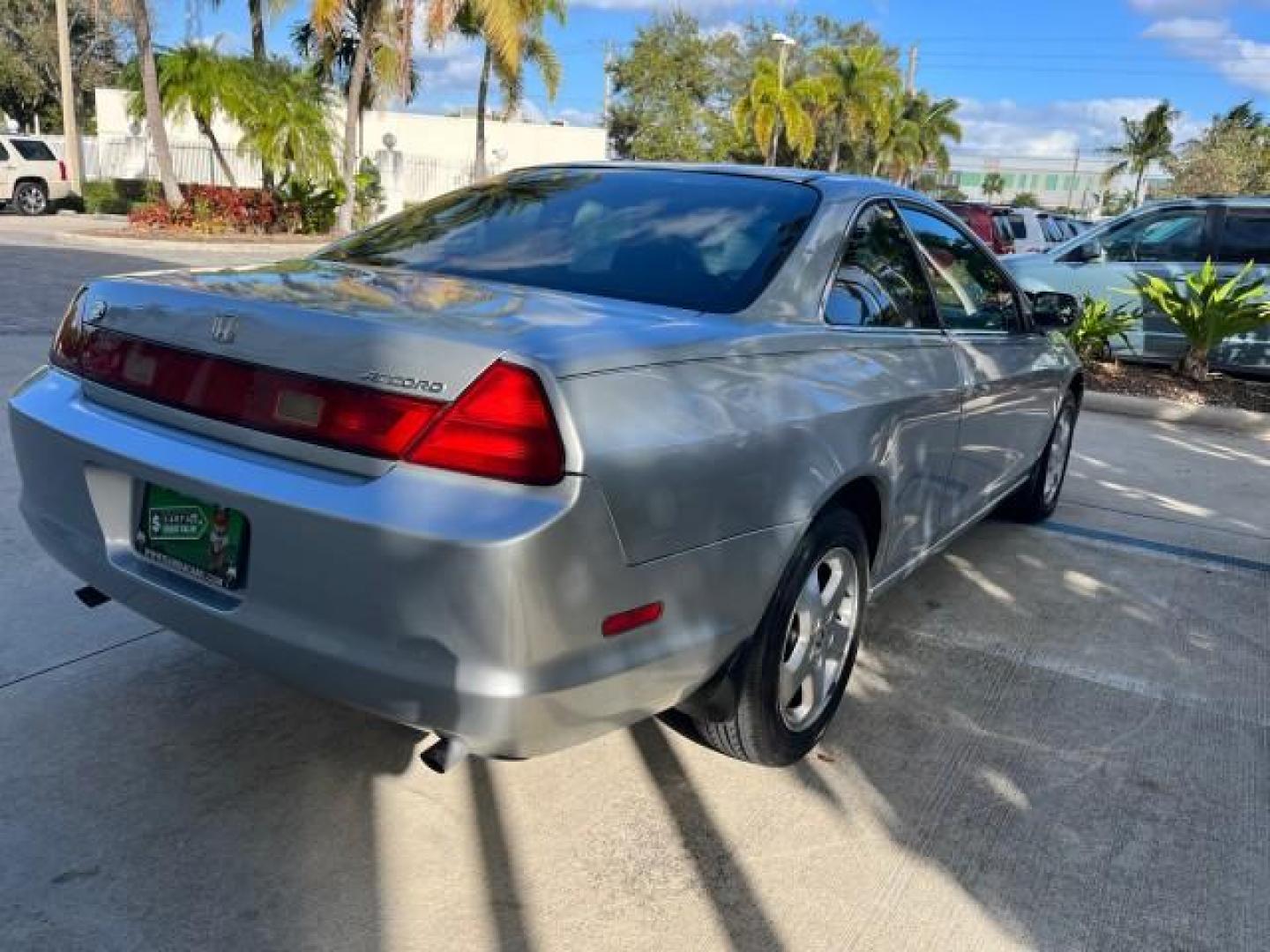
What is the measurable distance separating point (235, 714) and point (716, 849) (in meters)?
1.41

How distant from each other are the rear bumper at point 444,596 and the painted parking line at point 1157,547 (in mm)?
3516

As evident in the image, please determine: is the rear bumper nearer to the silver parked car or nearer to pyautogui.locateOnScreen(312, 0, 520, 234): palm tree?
the silver parked car

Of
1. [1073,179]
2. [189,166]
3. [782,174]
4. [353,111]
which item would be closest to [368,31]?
[353,111]

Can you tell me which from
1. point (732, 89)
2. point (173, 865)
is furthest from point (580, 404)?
point (732, 89)

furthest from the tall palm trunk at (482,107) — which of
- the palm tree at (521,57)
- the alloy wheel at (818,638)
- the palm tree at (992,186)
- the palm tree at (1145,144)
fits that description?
the palm tree at (992,186)

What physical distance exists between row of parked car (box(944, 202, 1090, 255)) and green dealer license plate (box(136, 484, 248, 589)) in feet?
50.2

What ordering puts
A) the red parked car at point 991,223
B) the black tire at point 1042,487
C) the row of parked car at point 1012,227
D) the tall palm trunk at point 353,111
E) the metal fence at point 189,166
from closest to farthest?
the black tire at point 1042,487 → the red parked car at point 991,223 → the row of parked car at point 1012,227 → the tall palm trunk at point 353,111 → the metal fence at point 189,166

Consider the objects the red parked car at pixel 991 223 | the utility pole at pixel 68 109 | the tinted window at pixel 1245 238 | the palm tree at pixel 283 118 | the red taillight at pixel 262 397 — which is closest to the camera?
the red taillight at pixel 262 397

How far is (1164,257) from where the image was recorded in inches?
392

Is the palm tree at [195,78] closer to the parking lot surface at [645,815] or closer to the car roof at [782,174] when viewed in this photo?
the parking lot surface at [645,815]

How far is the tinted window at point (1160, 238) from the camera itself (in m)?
9.78

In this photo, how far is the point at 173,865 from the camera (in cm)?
229

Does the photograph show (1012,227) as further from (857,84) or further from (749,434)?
(857,84)

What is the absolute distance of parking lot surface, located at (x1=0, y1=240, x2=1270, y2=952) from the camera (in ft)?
7.30
